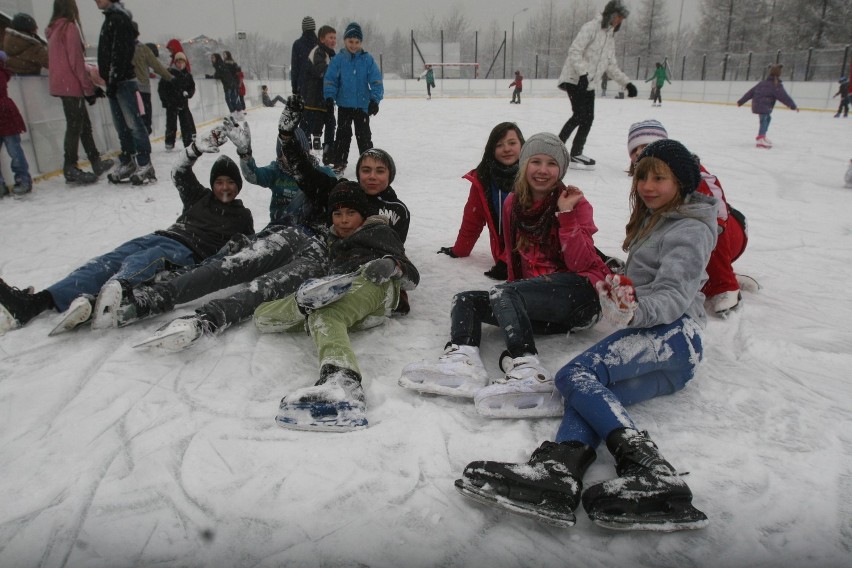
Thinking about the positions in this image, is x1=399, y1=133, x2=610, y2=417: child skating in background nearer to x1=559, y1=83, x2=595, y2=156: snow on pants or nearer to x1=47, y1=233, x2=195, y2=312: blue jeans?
x1=47, y1=233, x2=195, y2=312: blue jeans

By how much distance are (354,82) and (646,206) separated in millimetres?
4612

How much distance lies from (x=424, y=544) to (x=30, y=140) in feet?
23.0

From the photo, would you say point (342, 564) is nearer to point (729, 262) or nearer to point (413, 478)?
point (413, 478)

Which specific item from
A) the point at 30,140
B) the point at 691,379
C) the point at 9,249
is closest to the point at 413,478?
the point at 691,379

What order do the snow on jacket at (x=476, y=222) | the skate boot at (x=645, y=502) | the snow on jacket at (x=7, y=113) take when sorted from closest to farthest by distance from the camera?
the skate boot at (x=645, y=502) → the snow on jacket at (x=476, y=222) → the snow on jacket at (x=7, y=113)

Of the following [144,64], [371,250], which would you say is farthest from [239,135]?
[144,64]

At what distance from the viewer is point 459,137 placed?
32.6 ft

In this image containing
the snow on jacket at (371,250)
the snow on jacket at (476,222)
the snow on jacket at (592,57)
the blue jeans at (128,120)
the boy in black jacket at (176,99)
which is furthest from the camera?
the boy in black jacket at (176,99)

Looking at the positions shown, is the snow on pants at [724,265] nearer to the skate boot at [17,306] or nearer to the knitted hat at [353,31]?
the skate boot at [17,306]

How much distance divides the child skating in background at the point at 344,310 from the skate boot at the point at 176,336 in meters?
0.29

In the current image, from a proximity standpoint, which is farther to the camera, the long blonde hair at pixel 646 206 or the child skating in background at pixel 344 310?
the long blonde hair at pixel 646 206

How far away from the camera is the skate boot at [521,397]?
1.88 meters

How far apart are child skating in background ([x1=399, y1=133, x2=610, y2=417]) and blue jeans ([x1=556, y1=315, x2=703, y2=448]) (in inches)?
6.4

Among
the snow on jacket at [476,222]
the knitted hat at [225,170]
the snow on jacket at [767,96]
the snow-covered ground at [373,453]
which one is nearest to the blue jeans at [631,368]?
the snow-covered ground at [373,453]
